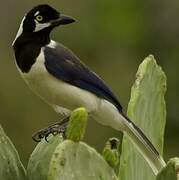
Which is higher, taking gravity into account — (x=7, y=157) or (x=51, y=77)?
(x=51, y=77)

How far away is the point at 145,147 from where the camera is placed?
262 cm

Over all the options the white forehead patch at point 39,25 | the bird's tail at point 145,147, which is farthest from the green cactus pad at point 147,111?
the white forehead patch at point 39,25

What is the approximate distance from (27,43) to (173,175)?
1.10 m

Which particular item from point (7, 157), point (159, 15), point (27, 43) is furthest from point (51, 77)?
point (159, 15)

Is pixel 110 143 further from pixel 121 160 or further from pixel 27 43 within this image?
pixel 27 43

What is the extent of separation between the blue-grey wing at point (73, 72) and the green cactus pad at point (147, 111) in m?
0.43

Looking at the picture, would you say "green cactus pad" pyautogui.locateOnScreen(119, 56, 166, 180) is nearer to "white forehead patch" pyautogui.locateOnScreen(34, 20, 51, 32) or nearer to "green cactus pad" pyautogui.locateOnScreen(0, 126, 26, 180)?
"green cactus pad" pyautogui.locateOnScreen(0, 126, 26, 180)

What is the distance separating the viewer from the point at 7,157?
2092 millimetres

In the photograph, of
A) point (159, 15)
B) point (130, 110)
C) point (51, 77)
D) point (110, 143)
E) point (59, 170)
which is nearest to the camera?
point (59, 170)

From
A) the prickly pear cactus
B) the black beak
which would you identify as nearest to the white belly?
the black beak

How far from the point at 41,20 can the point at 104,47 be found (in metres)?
5.01

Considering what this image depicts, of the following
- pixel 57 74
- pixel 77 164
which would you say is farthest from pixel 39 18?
pixel 77 164

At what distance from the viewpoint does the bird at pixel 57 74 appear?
9.13 feet

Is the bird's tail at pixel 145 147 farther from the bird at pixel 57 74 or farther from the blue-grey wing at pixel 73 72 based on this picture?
the blue-grey wing at pixel 73 72
